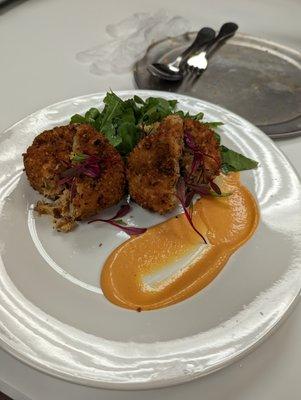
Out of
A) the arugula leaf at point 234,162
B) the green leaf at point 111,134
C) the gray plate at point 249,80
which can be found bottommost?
the gray plate at point 249,80

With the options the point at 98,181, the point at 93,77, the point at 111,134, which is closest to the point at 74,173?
the point at 98,181

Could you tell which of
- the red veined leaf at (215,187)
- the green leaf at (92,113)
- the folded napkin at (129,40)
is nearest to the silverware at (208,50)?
the folded napkin at (129,40)

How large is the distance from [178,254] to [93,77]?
842mm

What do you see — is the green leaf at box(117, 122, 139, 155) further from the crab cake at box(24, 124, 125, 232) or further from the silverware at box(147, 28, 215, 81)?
the silverware at box(147, 28, 215, 81)

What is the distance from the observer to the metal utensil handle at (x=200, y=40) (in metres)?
Answer: 1.76

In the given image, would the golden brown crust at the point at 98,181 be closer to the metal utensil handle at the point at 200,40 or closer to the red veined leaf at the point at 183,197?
the red veined leaf at the point at 183,197

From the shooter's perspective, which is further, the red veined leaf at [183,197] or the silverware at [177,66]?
the silverware at [177,66]

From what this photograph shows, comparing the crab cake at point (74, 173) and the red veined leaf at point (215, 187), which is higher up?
the crab cake at point (74, 173)

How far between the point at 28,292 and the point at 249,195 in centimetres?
54

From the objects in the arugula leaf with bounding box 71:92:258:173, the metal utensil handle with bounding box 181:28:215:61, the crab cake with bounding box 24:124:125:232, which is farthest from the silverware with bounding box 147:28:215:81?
the crab cake with bounding box 24:124:125:232

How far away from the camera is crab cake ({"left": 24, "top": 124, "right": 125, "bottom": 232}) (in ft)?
3.67

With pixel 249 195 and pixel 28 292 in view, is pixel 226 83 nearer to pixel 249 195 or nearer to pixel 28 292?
pixel 249 195

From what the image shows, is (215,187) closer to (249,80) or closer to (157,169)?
(157,169)

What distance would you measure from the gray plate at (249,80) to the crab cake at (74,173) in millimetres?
498
